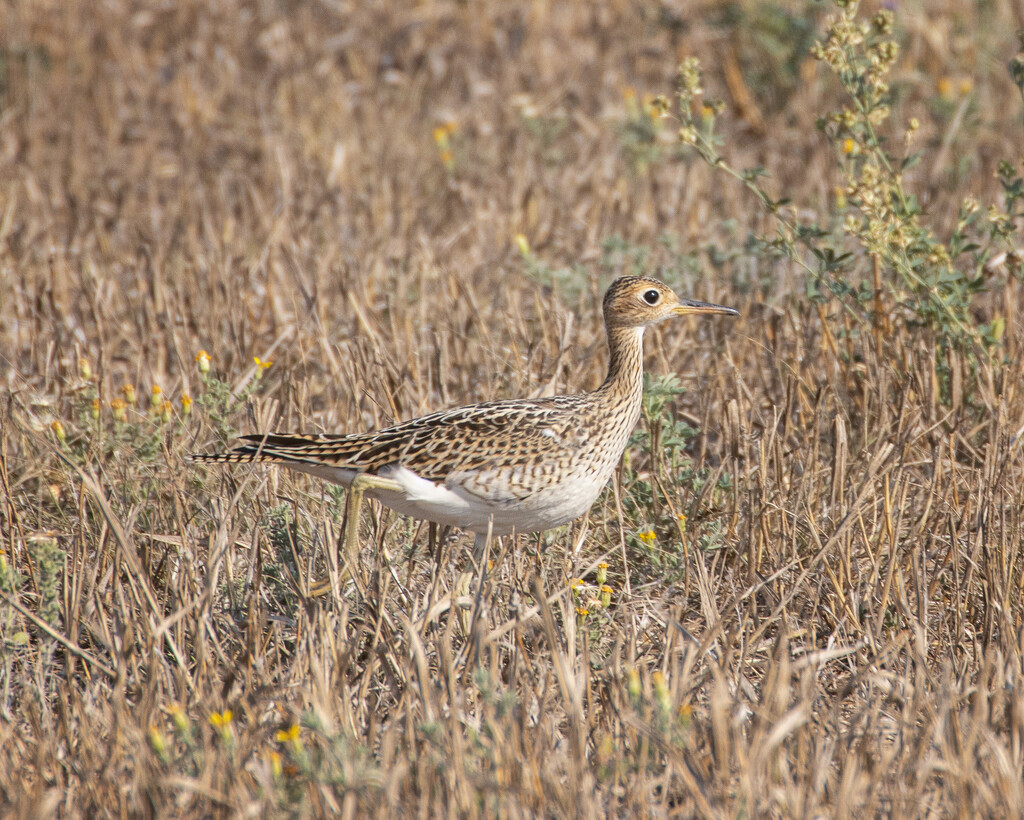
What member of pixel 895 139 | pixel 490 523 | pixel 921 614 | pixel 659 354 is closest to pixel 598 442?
pixel 490 523

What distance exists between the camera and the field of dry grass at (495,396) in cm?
325

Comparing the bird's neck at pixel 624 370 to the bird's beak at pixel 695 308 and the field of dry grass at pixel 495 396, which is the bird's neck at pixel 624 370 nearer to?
the bird's beak at pixel 695 308

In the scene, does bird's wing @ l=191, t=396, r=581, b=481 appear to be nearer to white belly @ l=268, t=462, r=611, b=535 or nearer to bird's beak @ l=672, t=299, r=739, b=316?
white belly @ l=268, t=462, r=611, b=535

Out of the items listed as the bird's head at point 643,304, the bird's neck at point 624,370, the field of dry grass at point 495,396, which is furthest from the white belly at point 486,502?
the bird's head at point 643,304

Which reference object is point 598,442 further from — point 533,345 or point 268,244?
point 268,244

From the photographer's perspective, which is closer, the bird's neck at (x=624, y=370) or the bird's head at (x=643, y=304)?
the bird's neck at (x=624, y=370)

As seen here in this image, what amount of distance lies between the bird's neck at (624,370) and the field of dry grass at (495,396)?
0.32 metres

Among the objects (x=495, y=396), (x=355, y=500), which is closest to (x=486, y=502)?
(x=355, y=500)

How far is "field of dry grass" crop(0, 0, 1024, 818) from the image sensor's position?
3.25 m

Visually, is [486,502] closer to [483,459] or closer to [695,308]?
[483,459]

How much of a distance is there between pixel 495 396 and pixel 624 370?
116 centimetres

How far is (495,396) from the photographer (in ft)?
18.3

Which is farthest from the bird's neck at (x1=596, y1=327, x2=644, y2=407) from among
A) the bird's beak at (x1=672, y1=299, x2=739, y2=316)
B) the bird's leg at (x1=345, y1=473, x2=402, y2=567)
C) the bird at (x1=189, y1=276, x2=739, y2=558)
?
the bird's leg at (x1=345, y1=473, x2=402, y2=567)

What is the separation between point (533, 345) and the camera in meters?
5.64
